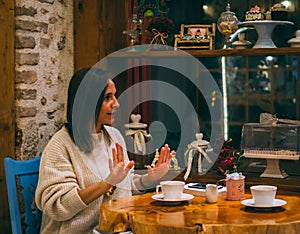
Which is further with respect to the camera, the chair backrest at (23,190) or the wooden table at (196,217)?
the chair backrest at (23,190)

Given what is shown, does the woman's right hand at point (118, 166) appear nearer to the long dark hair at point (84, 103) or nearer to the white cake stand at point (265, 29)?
the long dark hair at point (84, 103)

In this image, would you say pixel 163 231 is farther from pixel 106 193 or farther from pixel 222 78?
pixel 222 78

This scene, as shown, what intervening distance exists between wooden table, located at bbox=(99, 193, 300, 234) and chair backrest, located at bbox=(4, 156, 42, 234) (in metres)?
0.59

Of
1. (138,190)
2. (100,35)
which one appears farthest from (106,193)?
(100,35)

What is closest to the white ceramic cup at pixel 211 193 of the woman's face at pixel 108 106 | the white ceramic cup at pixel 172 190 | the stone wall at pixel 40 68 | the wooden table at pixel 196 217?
the wooden table at pixel 196 217

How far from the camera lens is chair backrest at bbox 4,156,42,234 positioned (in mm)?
3266

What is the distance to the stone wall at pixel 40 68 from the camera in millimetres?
3699

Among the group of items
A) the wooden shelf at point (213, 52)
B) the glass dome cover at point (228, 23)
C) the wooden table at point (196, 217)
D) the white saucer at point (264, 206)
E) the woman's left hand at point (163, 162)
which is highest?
the glass dome cover at point (228, 23)

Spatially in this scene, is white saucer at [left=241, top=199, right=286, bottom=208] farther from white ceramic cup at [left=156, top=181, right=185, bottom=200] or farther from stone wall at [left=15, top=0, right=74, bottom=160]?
stone wall at [left=15, top=0, right=74, bottom=160]

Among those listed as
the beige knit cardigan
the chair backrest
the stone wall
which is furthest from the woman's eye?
the stone wall

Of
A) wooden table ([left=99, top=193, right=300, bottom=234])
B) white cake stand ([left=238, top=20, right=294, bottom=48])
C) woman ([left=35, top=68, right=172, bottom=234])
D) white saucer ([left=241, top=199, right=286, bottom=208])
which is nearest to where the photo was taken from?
wooden table ([left=99, top=193, right=300, bottom=234])

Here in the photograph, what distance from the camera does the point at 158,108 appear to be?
15.0 feet

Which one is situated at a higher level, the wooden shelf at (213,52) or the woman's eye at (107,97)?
the wooden shelf at (213,52)

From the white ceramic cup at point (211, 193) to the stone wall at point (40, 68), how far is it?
1.29 meters
